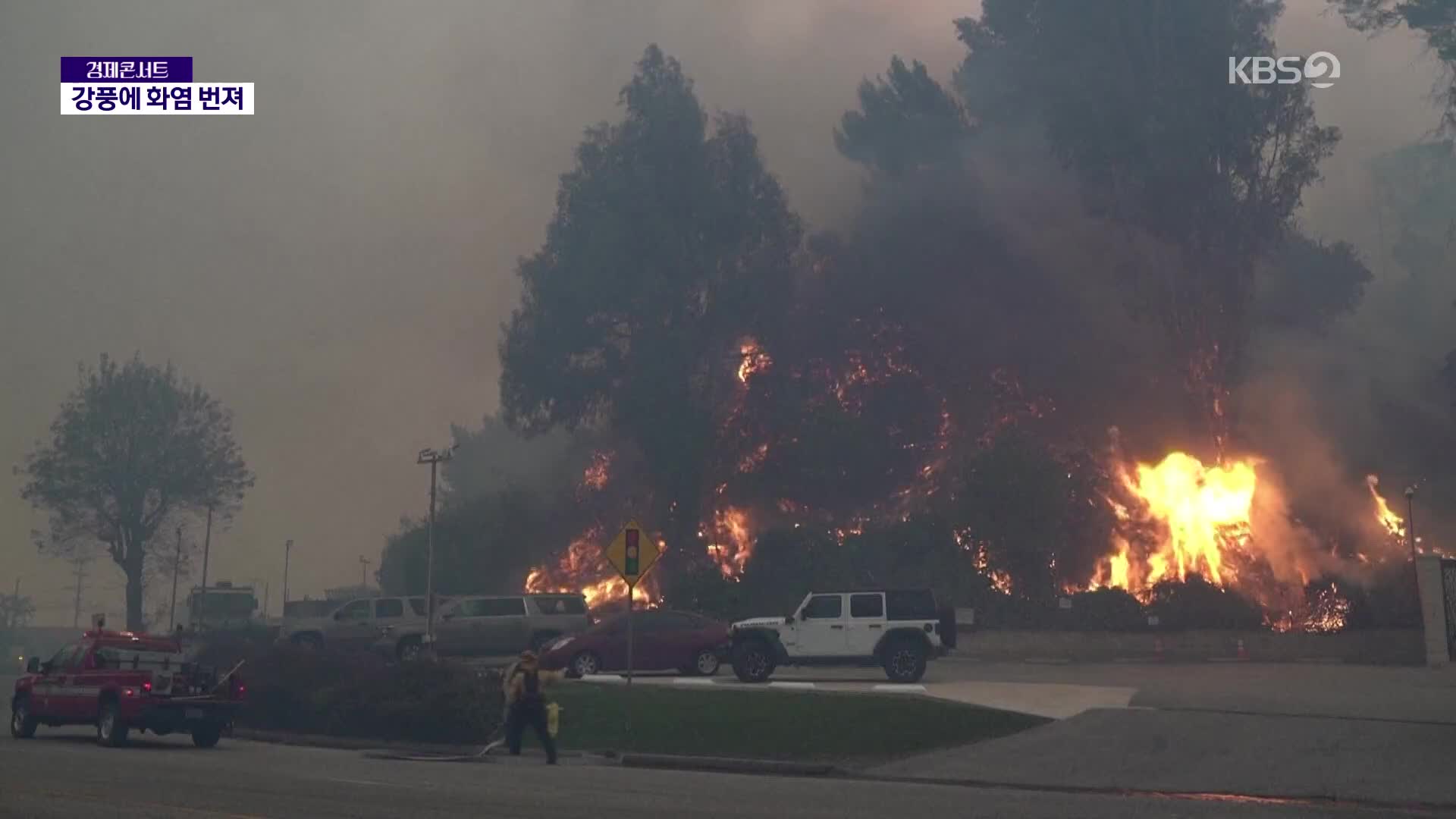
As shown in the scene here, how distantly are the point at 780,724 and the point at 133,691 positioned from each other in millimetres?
10618

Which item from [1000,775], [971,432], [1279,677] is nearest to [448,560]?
[971,432]

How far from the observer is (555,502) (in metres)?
75.4

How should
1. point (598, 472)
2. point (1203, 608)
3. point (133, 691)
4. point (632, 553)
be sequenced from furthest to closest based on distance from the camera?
1. point (598, 472)
2. point (1203, 608)
3. point (632, 553)
4. point (133, 691)

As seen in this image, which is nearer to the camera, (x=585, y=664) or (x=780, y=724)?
(x=780, y=724)

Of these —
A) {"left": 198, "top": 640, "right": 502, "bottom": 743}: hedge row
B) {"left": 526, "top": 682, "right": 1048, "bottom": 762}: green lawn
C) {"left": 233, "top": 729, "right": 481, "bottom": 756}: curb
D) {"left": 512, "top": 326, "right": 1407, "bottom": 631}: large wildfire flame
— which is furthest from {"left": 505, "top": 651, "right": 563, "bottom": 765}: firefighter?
{"left": 512, "top": 326, "right": 1407, "bottom": 631}: large wildfire flame

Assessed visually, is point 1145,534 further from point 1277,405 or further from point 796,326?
point 796,326

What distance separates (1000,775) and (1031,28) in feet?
212

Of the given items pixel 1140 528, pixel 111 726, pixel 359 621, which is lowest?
pixel 111 726

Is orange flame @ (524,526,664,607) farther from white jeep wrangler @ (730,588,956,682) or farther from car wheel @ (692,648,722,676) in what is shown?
white jeep wrangler @ (730,588,956,682)

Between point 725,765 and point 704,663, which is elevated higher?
point 704,663

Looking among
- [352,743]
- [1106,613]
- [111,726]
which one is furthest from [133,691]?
[1106,613]

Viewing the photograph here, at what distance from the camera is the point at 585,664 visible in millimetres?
32125

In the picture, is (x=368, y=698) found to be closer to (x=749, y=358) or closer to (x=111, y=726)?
(x=111, y=726)

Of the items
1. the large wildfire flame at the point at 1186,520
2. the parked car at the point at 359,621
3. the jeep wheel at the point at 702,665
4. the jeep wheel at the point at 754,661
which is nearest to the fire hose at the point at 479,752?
the jeep wheel at the point at 754,661
